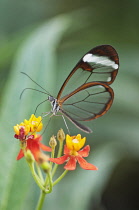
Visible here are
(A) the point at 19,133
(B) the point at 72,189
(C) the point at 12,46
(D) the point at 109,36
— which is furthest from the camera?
(D) the point at 109,36

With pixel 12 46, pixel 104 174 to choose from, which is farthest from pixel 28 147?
pixel 12 46

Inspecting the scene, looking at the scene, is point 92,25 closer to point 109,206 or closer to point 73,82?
point 109,206

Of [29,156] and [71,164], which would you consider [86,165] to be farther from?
[29,156]

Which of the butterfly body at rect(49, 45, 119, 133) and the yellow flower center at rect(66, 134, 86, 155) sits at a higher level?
the butterfly body at rect(49, 45, 119, 133)

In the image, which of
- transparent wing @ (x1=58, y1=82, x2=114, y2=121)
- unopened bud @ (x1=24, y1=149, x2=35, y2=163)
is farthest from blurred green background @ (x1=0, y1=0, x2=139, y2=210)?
unopened bud @ (x1=24, y1=149, x2=35, y2=163)

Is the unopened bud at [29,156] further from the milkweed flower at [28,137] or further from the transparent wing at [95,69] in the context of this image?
the transparent wing at [95,69]

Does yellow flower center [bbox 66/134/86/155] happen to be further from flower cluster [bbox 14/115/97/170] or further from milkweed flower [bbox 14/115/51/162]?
milkweed flower [bbox 14/115/51/162]

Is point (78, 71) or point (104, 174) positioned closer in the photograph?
point (78, 71)
